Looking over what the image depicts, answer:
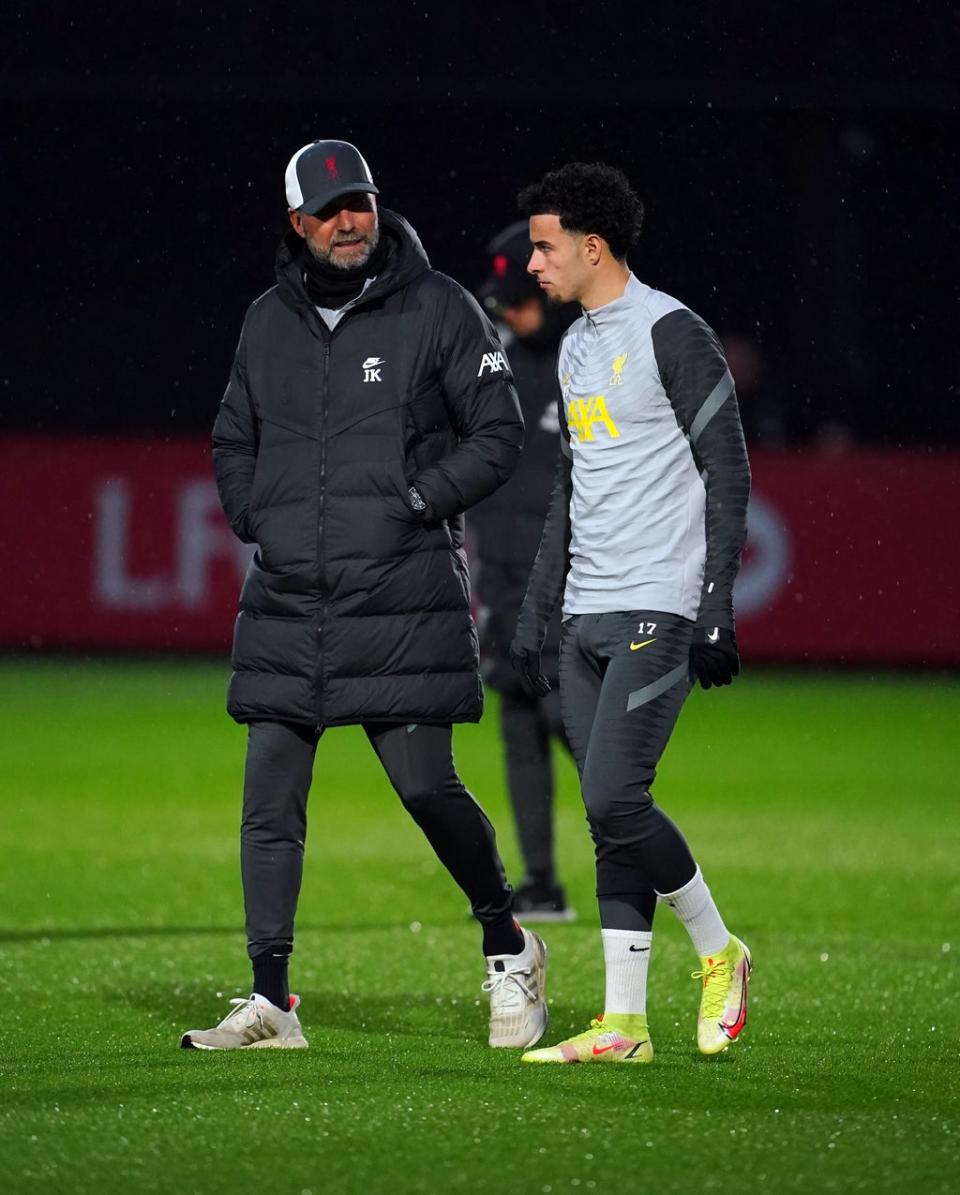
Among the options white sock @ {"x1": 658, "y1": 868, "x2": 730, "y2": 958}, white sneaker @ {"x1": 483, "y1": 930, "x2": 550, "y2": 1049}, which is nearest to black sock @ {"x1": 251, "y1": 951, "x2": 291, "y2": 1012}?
white sneaker @ {"x1": 483, "y1": 930, "x2": 550, "y2": 1049}

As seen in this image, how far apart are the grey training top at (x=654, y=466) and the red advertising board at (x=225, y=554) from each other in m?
13.3

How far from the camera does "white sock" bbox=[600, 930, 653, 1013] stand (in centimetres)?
545

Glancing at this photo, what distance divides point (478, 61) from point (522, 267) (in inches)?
533

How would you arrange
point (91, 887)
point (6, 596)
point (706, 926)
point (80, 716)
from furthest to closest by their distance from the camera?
point (6, 596)
point (80, 716)
point (91, 887)
point (706, 926)

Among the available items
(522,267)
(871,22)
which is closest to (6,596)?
(871,22)

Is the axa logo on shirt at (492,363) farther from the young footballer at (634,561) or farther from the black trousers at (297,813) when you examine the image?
the black trousers at (297,813)

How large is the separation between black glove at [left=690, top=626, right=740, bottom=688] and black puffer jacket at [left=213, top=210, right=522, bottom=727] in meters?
0.79

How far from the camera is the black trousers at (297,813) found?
5711 mm

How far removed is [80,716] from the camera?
1516cm

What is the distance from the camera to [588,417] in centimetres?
548

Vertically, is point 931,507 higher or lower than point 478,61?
lower

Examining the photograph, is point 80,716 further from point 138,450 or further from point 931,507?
point 931,507

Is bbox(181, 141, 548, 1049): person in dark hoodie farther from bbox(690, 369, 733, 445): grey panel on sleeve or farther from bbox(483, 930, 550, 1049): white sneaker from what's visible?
bbox(690, 369, 733, 445): grey panel on sleeve

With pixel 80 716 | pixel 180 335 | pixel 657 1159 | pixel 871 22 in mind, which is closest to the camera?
pixel 657 1159
